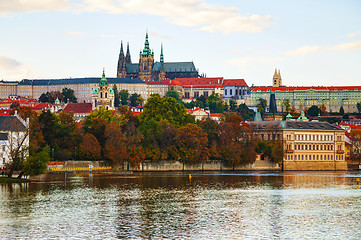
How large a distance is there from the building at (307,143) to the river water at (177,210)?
37315 millimetres

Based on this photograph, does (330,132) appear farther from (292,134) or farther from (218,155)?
(218,155)

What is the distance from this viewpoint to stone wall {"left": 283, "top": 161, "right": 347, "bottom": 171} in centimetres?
11069

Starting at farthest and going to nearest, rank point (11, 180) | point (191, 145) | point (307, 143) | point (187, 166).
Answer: point (307, 143)
point (187, 166)
point (191, 145)
point (11, 180)

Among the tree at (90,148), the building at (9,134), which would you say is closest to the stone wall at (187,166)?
the tree at (90,148)

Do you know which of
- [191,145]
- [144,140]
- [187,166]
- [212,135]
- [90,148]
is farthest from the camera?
[212,135]

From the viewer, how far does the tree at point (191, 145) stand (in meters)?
98.6

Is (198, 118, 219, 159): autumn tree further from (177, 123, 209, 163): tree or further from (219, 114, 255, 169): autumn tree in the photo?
(177, 123, 209, 163): tree

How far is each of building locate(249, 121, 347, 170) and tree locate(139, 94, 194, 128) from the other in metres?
12.2

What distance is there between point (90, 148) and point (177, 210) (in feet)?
149

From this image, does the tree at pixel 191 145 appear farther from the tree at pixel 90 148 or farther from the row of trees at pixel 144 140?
A: the tree at pixel 90 148

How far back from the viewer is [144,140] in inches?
3930

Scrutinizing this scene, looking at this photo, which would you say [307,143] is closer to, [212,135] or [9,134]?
[212,135]

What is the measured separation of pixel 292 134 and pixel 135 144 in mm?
29857

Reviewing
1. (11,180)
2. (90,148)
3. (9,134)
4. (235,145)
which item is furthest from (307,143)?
(11,180)
